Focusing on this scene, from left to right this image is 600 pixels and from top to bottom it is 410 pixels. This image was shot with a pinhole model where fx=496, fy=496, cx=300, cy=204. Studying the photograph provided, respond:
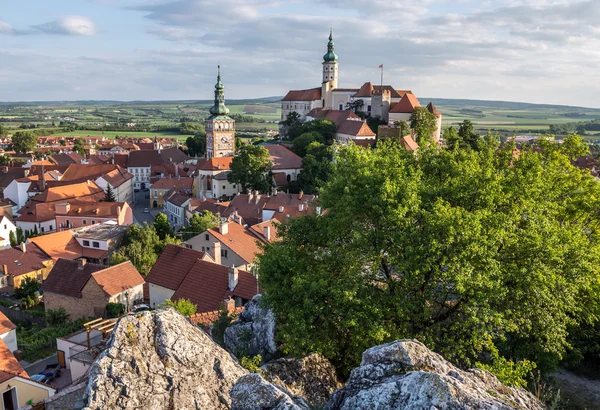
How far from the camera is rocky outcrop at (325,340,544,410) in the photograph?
738cm

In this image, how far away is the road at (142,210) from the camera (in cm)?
7994

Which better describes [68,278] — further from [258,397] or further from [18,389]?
[258,397]

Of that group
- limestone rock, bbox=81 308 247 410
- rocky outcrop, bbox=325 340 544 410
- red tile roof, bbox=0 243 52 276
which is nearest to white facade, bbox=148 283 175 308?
red tile roof, bbox=0 243 52 276

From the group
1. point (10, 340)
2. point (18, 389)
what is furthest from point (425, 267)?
point (10, 340)

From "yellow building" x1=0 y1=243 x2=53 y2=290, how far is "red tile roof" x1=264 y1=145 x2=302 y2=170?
43.8 meters

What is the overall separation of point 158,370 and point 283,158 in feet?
264

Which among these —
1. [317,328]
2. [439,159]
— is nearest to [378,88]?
[439,159]

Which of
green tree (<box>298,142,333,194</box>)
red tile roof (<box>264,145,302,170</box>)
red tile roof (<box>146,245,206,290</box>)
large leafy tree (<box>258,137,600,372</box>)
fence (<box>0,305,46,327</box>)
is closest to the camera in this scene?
large leafy tree (<box>258,137,600,372</box>)

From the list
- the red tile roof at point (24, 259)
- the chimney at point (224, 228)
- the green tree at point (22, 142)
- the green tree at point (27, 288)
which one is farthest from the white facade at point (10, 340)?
the green tree at point (22, 142)

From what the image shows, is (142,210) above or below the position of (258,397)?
below

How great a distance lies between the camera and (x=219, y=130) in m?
103

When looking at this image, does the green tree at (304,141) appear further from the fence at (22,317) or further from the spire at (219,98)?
the fence at (22,317)

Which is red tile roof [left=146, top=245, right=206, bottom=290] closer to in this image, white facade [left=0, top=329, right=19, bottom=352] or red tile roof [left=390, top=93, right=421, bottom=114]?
white facade [left=0, top=329, right=19, bottom=352]

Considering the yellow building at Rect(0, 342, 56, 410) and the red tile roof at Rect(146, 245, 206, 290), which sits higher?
the red tile roof at Rect(146, 245, 206, 290)
